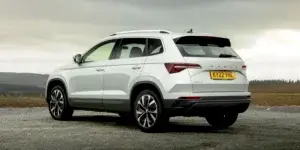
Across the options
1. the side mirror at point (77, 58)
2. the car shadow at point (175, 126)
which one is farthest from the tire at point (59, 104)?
the side mirror at point (77, 58)

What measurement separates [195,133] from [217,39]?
193cm

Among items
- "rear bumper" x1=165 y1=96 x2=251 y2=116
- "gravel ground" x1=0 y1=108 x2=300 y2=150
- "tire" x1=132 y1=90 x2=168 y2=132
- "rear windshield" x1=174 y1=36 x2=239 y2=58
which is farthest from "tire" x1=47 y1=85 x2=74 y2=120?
"rear windshield" x1=174 y1=36 x2=239 y2=58

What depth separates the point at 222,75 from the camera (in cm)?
1009

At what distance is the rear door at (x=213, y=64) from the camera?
973cm

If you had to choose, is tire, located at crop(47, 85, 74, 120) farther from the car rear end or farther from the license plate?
the license plate

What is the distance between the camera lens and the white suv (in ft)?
31.6

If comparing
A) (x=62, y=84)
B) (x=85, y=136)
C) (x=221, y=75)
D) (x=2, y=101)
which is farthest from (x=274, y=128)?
(x=2, y=101)

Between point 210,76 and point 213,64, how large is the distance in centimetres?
24

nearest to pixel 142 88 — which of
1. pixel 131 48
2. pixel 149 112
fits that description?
pixel 149 112

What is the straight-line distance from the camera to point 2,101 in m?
23.0

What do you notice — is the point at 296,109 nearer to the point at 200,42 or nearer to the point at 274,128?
the point at 274,128

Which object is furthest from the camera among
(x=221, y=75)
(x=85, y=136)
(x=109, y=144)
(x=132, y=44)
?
(x=132, y=44)

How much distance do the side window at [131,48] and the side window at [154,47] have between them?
0.57ft

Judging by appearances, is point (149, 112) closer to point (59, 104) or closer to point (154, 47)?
point (154, 47)
